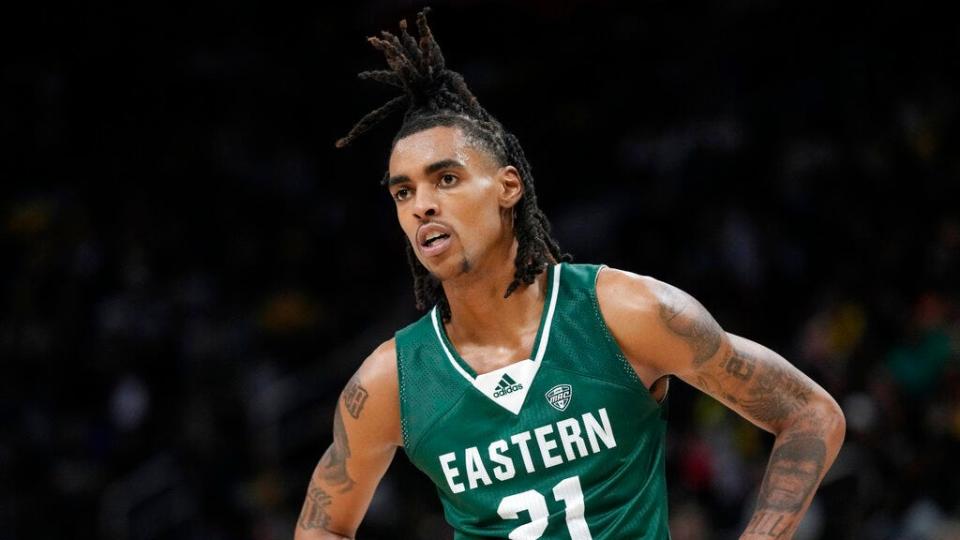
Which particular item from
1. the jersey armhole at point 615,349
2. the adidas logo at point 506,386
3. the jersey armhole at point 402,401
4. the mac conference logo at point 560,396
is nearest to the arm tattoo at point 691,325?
the jersey armhole at point 615,349

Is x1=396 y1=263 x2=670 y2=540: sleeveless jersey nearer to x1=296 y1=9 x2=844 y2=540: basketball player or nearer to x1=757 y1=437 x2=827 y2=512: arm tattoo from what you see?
x1=296 y1=9 x2=844 y2=540: basketball player

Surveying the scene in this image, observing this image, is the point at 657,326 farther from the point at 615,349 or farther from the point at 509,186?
the point at 509,186

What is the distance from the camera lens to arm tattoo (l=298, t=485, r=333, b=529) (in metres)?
3.70

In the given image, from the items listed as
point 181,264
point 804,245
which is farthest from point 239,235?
point 804,245

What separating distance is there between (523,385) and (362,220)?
6415 millimetres

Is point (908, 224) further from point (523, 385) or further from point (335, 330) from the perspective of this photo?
point (523, 385)

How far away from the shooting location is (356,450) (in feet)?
11.9

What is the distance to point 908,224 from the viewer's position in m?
7.54

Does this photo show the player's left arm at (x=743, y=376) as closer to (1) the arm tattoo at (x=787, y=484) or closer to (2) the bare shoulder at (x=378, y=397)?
(1) the arm tattoo at (x=787, y=484)

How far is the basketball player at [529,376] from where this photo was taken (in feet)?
10.8

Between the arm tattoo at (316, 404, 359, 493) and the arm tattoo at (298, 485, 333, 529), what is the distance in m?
0.05

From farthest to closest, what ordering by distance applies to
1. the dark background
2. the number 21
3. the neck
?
the dark background, the neck, the number 21

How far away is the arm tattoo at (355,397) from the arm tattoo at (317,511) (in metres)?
0.28

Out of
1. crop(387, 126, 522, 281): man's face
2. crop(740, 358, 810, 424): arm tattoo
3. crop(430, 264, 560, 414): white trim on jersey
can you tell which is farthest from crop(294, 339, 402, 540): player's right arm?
crop(740, 358, 810, 424): arm tattoo
